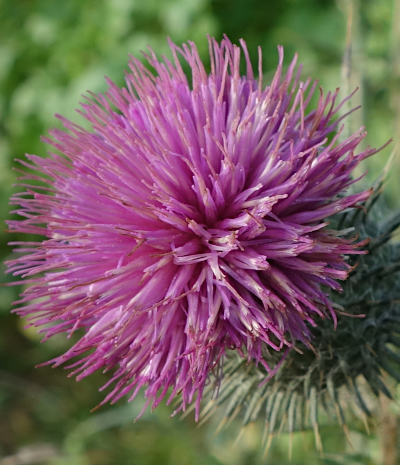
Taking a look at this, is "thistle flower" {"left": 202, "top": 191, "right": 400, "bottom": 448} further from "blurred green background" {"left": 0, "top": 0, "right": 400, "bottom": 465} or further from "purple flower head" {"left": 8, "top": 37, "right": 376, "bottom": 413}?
"blurred green background" {"left": 0, "top": 0, "right": 400, "bottom": 465}

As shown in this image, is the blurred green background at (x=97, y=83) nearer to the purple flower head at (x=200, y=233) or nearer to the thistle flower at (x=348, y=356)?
the thistle flower at (x=348, y=356)

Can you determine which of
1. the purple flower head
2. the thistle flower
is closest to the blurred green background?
the thistle flower

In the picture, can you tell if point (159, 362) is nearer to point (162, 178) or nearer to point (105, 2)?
point (162, 178)

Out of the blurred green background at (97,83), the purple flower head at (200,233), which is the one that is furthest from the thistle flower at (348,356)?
the blurred green background at (97,83)

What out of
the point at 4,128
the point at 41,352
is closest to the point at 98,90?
the point at 4,128

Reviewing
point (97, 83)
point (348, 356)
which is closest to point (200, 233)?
point (348, 356)

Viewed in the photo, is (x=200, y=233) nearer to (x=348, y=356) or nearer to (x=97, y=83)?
(x=348, y=356)

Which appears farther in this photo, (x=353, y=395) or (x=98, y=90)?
(x=98, y=90)
